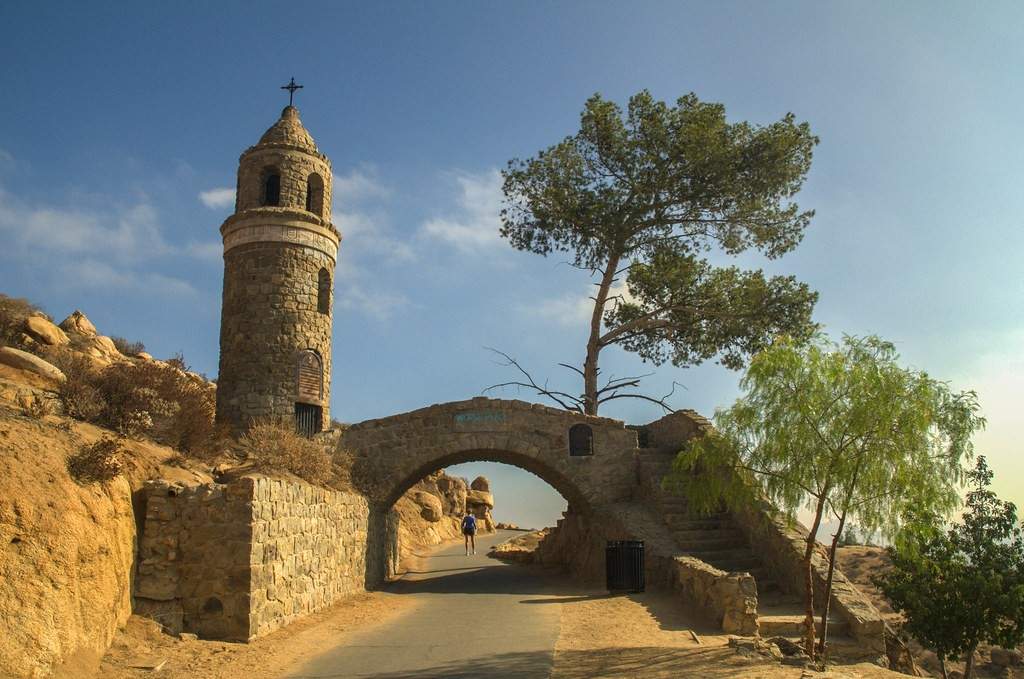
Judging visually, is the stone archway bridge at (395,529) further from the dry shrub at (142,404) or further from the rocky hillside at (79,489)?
the dry shrub at (142,404)

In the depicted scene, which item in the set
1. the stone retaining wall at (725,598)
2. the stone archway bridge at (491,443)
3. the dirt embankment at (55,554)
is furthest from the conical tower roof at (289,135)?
the stone retaining wall at (725,598)

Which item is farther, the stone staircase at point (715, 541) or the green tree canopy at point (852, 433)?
the stone staircase at point (715, 541)

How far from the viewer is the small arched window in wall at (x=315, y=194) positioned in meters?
19.8

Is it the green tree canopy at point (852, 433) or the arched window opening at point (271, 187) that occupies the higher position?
the arched window opening at point (271, 187)

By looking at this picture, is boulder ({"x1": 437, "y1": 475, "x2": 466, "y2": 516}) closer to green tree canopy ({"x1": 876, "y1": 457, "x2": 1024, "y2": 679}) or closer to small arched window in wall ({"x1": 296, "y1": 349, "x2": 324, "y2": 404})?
small arched window in wall ({"x1": 296, "y1": 349, "x2": 324, "y2": 404})

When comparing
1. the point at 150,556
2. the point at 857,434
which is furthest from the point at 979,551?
the point at 150,556

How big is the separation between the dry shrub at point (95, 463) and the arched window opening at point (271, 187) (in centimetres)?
1154

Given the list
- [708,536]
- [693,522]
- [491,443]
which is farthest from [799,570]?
[491,443]

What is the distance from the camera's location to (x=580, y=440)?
59.6 ft

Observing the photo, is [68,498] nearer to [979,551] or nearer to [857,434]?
[857,434]

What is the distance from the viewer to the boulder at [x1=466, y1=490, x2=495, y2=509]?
41219 mm

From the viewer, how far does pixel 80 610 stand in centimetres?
748

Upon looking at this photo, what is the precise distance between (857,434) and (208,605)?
799 cm

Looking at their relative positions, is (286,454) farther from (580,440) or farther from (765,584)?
(765,584)
